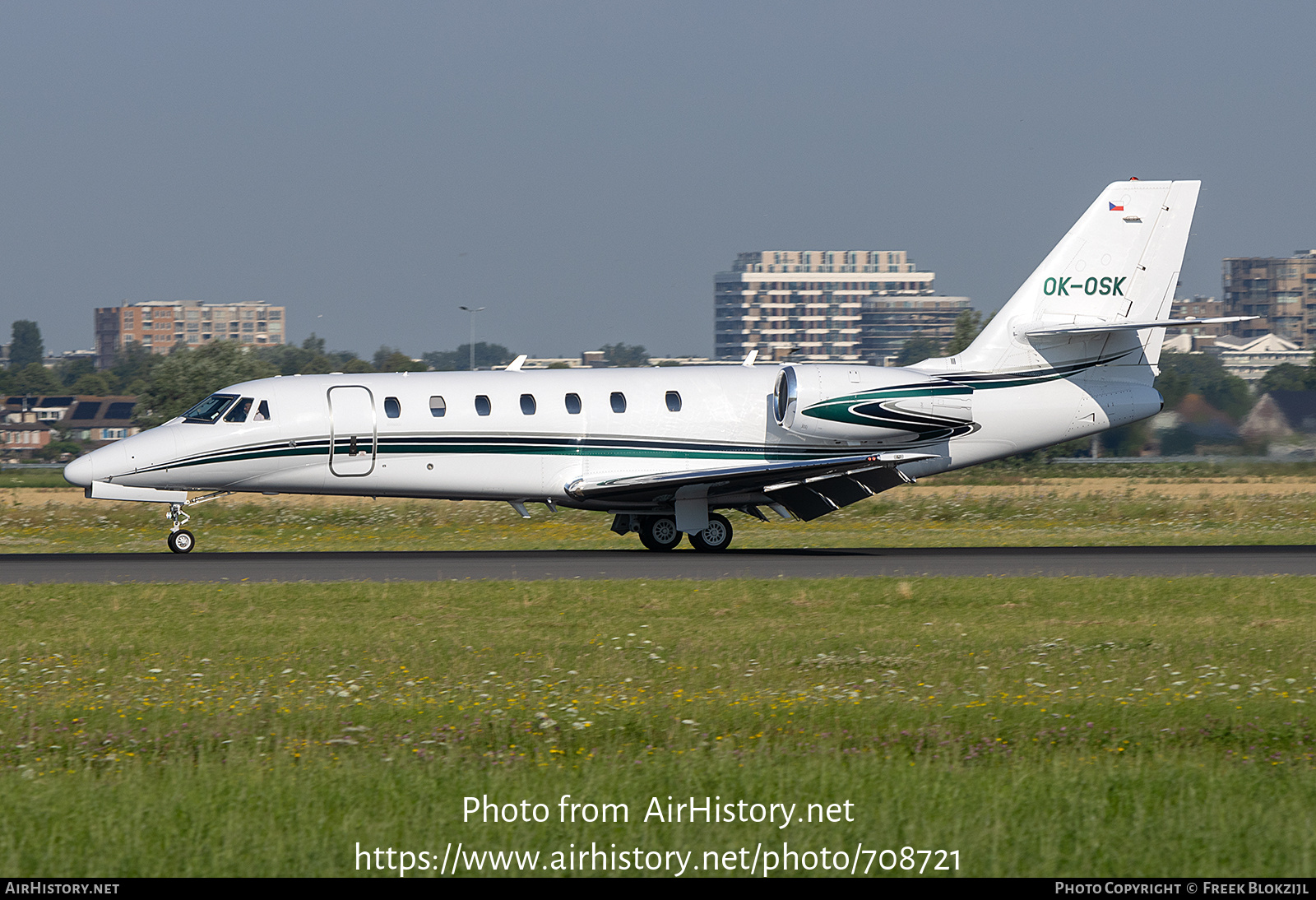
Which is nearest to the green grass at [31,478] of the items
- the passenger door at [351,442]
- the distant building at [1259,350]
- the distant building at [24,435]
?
the passenger door at [351,442]

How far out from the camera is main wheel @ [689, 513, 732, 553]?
83.9ft

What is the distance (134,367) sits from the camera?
173750 mm

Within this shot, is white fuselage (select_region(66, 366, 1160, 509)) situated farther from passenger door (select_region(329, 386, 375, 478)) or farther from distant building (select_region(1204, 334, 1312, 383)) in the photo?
distant building (select_region(1204, 334, 1312, 383))

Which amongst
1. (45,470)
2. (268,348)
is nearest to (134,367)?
(268,348)

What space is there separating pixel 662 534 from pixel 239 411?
789 centimetres

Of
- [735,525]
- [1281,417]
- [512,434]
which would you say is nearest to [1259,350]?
[1281,417]

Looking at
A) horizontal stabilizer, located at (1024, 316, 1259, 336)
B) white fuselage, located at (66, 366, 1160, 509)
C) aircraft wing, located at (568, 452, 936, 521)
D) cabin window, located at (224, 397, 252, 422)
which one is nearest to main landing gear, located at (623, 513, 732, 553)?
aircraft wing, located at (568, 452, 936, 521)

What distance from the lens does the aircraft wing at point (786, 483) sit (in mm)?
24031

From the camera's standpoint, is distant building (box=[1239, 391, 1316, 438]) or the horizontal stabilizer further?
distant building (box=[1239, 391, 1316, 438])

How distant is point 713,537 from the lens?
2562 cm

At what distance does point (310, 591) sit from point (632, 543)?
1215cm

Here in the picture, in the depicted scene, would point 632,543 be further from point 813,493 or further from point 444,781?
point 444,781

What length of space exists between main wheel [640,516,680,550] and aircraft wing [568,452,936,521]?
70cm

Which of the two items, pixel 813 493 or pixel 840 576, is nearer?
pixel 840 576
